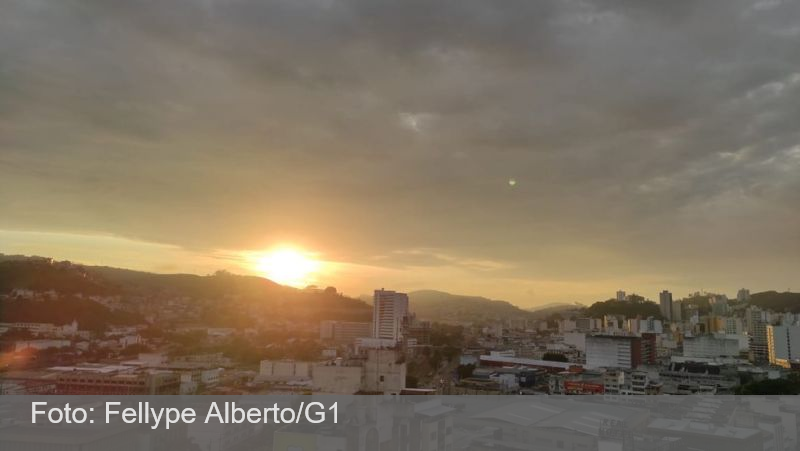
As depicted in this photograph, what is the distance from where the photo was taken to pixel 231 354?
32.0ft

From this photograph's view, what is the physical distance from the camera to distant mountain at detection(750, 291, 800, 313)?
17531mm

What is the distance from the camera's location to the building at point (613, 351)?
1438 cm

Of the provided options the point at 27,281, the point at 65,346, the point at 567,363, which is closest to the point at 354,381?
the point at 65,346

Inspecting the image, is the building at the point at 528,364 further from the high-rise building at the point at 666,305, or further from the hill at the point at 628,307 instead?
the high-rise building at the point at 666,305

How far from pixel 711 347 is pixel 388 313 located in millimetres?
9597

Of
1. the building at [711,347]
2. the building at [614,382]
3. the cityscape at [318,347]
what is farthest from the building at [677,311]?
the building at [614,382]

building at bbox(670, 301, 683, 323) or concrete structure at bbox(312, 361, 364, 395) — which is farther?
building at bbox(670, 301, 683, 323)

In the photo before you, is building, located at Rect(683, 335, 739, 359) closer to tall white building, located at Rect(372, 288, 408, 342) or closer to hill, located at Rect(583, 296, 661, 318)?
hill, located at Rect(583, 296, 661, 318)

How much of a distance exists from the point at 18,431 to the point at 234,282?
9.37 m

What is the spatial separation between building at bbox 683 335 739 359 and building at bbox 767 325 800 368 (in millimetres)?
929

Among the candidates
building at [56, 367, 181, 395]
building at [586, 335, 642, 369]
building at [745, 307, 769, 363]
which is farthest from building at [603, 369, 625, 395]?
building at [56, 367, 181, 395]

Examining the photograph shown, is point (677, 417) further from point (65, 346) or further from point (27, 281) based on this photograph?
point (27, 281)

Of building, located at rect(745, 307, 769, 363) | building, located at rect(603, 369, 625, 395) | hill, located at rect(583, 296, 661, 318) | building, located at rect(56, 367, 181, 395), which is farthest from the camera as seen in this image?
hill, located at rect(583, 296, 661, 318)

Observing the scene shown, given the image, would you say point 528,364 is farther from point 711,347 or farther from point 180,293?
point 180,293
